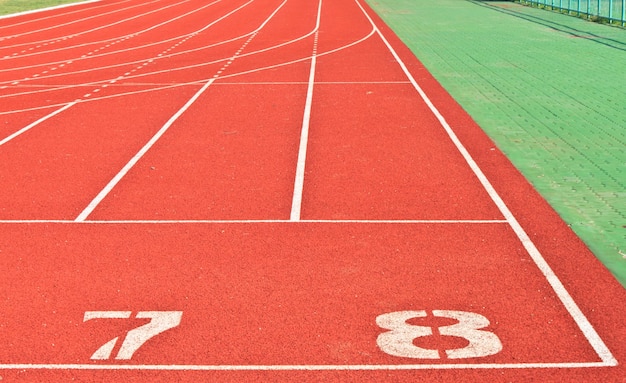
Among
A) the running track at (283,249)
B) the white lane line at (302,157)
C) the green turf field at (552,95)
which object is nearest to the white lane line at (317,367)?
the running track at (283,249)

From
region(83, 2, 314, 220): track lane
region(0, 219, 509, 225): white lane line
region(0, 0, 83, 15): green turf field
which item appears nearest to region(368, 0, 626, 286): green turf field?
region(0, 219, 509, 225): white lane line

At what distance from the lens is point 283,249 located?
9133 mm

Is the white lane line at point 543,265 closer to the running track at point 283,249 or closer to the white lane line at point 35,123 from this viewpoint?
the running track at point 283,249

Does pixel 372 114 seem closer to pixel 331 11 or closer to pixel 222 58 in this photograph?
pixel 222 58

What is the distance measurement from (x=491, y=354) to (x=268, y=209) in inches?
167

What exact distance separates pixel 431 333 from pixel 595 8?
102 feet

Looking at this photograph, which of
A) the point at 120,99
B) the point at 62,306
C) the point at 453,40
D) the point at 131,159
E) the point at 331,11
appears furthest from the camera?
the point at 331,11

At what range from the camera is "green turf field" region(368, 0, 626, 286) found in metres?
10.7

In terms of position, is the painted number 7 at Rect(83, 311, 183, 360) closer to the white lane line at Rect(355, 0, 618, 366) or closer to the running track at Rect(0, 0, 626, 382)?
the running track at Rect(0, 0, 626, 382)

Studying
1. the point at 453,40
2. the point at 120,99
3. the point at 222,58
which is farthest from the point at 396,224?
the point at 453,40

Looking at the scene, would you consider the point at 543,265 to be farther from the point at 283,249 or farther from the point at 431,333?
the point at 283,249

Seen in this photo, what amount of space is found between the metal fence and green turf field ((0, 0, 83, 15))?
76.1ft

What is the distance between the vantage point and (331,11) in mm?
40625

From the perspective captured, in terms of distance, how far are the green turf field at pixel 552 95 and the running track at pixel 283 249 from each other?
387mm
